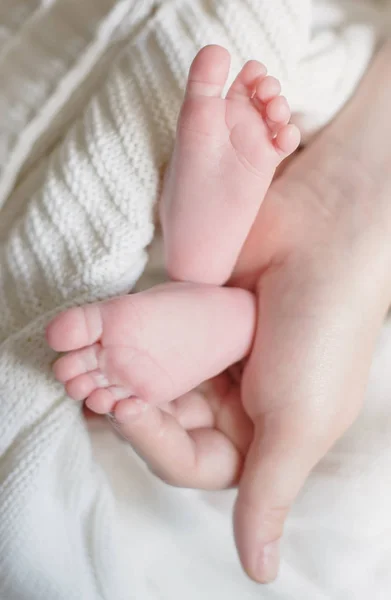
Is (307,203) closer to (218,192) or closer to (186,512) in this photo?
(218,192)

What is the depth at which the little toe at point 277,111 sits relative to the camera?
0.51 metres

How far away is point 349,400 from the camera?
59cm

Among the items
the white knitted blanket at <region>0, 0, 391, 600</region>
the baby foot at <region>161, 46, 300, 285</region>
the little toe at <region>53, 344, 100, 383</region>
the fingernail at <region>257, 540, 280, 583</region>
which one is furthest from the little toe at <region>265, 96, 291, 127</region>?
the fingernail at <region>257, 540, 280, 583</region>

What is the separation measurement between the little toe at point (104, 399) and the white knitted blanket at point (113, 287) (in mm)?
89

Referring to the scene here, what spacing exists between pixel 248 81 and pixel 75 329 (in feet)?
0.84

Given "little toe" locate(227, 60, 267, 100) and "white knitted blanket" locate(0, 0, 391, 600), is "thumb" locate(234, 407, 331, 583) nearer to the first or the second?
"white knitted blanket" locate(0, 0, 391, 600)

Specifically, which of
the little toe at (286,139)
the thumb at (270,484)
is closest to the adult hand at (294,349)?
the thumb at (270,484)

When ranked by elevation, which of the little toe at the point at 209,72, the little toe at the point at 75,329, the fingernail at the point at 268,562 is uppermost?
the little toe at the point at 209,72

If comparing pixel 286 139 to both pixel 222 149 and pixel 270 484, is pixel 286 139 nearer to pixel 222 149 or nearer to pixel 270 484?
pixel 222 149

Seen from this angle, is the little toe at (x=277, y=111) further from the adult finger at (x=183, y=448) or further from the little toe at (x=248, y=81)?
the adult finger at (x=183, y=448)

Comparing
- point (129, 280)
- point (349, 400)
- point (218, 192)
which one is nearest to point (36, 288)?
point (129, 280)

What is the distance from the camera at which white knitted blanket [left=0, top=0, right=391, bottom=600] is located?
1.91ft

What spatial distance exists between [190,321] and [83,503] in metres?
0.23

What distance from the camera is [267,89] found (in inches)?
20.5
